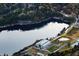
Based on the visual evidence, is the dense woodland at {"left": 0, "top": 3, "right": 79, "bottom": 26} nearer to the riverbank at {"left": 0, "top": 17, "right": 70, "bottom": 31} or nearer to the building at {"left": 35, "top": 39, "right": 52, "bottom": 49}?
the riverbank at {"left": 0, "top": 17, "right": 70, "bottom": 31}

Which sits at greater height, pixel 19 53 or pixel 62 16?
pixel 62 16

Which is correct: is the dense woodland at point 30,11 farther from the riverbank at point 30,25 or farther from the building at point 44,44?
the building at point 44,44

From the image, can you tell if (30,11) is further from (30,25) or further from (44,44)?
(44,44)

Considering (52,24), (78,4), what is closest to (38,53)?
(52,24)

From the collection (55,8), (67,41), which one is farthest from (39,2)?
(67,41)

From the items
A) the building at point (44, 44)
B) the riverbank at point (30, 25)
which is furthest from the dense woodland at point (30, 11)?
the building at point (44, 44)

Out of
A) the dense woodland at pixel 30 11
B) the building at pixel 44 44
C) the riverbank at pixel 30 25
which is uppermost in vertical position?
the dense woodland at pixel 30 11

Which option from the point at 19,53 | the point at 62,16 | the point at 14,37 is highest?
the point at 62,16

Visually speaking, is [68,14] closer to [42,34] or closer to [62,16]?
[62,16]
